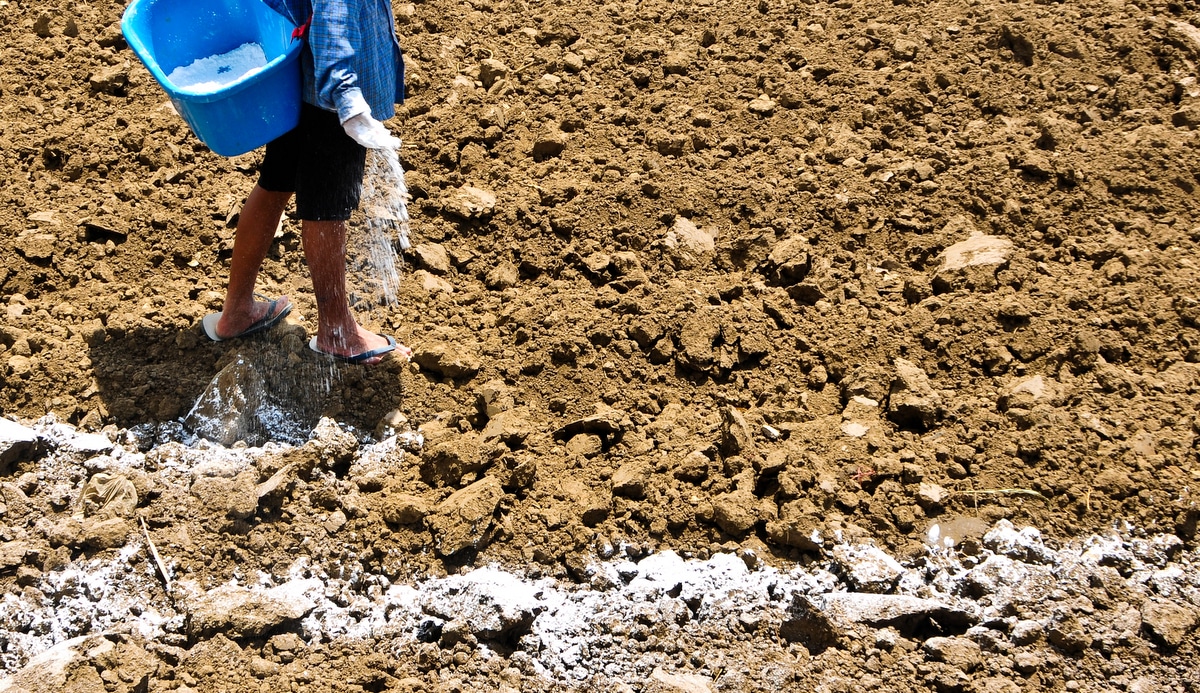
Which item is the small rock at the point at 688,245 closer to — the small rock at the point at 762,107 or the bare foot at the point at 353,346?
the small rock at the point at 762,107

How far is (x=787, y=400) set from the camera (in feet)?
10.0

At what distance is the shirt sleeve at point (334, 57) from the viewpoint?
250 centimetres

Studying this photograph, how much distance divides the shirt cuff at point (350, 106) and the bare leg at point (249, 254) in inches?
20.0

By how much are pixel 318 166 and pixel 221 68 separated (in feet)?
1.73

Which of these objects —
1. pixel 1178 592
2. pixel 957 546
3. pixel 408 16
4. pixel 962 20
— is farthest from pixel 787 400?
pixel 408 16

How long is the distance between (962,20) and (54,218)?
3.48 metres

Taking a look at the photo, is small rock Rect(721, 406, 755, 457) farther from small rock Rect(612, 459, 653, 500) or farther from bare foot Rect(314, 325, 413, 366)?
bare foot Rect(314, 325, 413, 366)

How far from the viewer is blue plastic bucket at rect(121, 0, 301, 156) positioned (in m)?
2.52

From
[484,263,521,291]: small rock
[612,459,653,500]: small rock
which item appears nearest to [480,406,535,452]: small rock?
[612,459,653,500]: small rock

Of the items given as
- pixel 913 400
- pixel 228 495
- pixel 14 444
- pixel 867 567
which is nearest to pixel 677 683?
pixel 867 567

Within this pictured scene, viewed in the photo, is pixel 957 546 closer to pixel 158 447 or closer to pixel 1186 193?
pixel 1186 193

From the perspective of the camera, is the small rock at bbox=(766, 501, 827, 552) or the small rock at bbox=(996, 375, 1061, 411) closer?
the small rock at bbox=(766, 501, 827, 552)

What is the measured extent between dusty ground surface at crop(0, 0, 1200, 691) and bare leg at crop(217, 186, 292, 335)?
0.10m

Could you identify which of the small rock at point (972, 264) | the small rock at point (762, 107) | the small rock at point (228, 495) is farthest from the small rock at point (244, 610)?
the small rock at point (762, 107)
